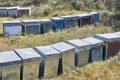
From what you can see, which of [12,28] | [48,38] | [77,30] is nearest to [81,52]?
[48,38]

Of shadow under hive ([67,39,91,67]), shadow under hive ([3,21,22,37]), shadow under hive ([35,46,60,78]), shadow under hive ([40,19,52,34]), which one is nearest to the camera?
shadow under hive ([35,46,60,78])

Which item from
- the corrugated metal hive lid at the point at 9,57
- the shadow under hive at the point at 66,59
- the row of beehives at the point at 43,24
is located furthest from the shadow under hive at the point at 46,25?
the corrugated metal hive lid at the point at 9,57

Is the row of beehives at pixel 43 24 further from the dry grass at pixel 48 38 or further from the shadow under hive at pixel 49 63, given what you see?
the shadow under hive at pixel 49 63

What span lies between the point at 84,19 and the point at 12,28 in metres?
4.40

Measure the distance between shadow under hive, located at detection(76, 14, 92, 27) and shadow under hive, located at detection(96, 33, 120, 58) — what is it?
4906 mm

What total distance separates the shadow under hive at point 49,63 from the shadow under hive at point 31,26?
5.41 m

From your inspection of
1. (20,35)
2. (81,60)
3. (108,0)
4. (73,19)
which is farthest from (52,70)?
(108,0)

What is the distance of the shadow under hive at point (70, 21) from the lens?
51.8 ft

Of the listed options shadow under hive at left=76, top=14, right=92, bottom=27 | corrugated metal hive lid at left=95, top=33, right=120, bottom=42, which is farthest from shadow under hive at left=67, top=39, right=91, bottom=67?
shadow under hive at left=76, top=14, right=92, bottom=27

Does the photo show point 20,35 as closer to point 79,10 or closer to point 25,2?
point 79,10

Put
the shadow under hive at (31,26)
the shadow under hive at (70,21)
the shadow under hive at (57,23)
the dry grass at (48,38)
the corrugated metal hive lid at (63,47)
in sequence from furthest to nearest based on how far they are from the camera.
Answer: the shadow under hive at (70,21) < the shadow under hive at (57,23) < the shadow under hive at (31,26) < the dry grass at (48,38) < the corrugated metal hive lid at (63,47)

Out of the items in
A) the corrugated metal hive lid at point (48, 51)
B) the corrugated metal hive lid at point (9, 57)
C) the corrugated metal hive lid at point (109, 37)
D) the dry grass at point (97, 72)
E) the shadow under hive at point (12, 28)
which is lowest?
the dry grass at point (97, 72)

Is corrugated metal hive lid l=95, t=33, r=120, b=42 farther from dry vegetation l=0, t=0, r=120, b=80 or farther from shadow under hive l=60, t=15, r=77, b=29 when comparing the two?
shadow under hive l=60, t=15, r=77, b=29

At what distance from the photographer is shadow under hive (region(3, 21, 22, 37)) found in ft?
47.8
